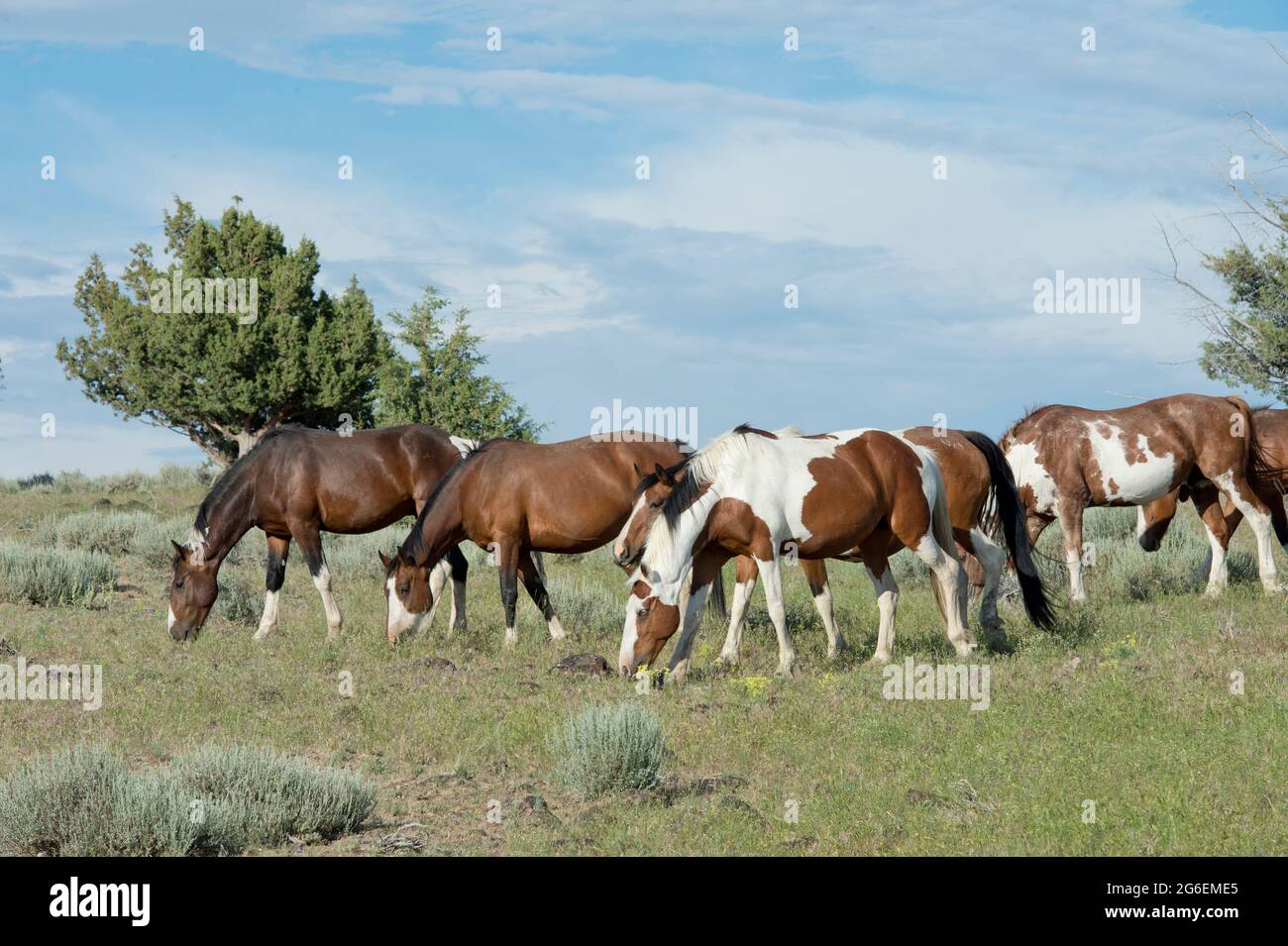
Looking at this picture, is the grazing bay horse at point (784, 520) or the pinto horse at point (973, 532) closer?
the grazing bay horse at point (784, 520)

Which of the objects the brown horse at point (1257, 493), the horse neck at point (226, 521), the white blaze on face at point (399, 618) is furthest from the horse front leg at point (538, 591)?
the brown horse at point (1257, 493)

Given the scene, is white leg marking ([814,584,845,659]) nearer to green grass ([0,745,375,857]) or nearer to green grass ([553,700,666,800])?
green grass ([553,700,666,800])

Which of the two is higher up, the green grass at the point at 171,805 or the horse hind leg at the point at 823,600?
the horse hind leg at the point at 823,600

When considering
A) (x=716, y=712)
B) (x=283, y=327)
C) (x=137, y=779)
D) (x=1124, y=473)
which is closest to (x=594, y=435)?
(x=716, y=712)

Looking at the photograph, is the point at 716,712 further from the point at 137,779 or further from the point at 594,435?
the point at 594,435

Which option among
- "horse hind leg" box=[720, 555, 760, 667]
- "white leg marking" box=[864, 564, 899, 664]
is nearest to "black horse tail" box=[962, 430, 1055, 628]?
"white leg marking" box=[864, 564, 899, 664]

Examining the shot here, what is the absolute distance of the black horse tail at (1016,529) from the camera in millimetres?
12758

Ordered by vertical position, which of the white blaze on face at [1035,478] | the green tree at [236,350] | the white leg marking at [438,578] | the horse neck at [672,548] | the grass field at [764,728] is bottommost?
the grass field at [764,728]

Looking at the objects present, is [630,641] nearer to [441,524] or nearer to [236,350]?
[441,524]

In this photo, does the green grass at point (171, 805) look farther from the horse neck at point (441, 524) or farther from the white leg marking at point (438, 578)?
the white leg marking at point (438, 578)

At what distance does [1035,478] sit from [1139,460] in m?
1.32

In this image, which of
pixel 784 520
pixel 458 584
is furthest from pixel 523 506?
pixel 784 520

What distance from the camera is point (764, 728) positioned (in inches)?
380

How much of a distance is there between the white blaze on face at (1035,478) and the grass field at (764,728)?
138cm
